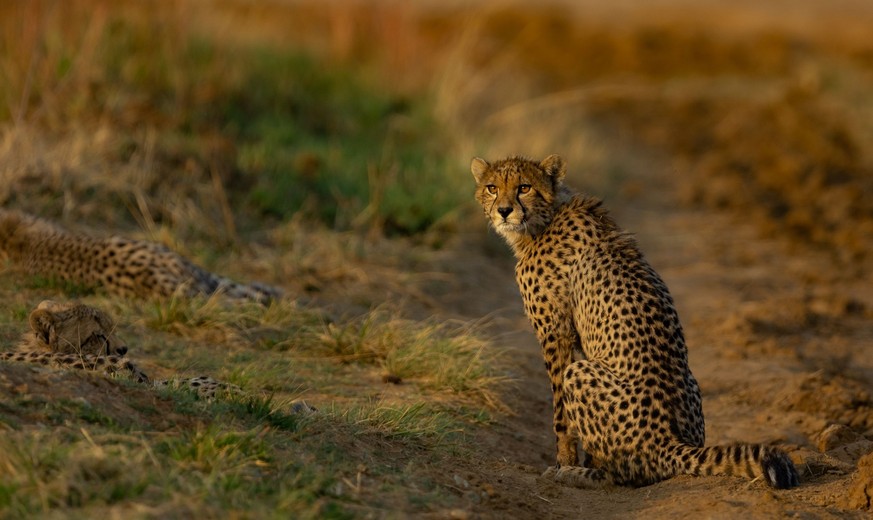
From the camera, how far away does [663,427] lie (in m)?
4.27

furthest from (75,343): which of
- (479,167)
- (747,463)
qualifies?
(747,463)

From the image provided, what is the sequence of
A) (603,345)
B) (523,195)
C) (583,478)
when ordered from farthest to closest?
1. (523,195)
2. (603,345)
3. (583,478)

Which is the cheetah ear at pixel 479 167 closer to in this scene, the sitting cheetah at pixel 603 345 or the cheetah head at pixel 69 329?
the sitting cheetah at pixel 603 345

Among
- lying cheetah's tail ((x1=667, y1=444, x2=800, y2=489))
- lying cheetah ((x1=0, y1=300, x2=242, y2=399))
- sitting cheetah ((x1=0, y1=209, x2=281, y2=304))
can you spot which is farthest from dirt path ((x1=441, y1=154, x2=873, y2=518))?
sitting cheetah ((x1=0, y1=209, x2=281, y2=304))

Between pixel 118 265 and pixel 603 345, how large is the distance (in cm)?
263

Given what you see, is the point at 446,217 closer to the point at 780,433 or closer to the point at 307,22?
the point at 780,433

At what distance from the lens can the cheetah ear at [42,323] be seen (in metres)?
4.68

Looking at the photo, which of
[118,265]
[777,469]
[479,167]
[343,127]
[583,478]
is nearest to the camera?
[777,469]

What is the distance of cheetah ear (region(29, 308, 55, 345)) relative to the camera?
4680 mm

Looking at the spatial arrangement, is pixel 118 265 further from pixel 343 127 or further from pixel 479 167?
pixel 343 127

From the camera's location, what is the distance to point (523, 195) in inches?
197

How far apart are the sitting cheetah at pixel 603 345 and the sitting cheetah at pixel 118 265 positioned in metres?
1.61

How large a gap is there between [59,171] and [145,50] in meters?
2.45

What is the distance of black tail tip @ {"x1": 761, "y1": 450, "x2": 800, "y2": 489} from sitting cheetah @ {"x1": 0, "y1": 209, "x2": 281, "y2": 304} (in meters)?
2.74
